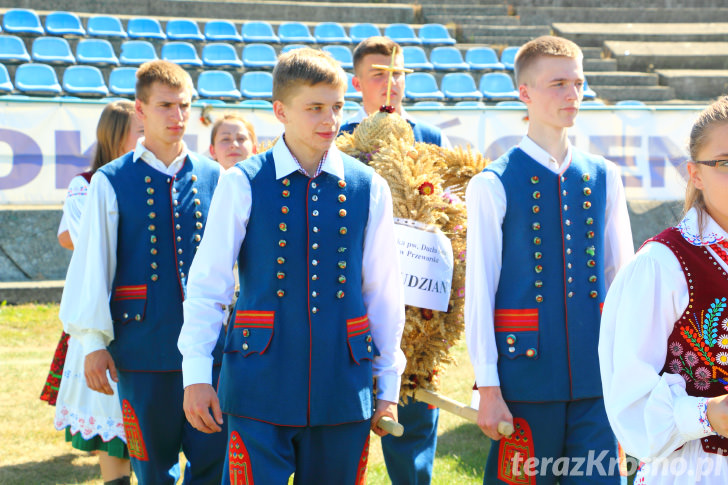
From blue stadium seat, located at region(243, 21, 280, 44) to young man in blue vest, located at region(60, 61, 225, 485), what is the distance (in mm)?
10918

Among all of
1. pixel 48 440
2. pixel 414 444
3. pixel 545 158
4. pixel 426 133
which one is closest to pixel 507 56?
pixel 426 133

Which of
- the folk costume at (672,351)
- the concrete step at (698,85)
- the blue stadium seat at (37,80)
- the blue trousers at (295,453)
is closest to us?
the folk costume at (672,351)

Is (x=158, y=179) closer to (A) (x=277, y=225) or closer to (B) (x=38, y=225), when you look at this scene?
(A) (x=277, y=225)

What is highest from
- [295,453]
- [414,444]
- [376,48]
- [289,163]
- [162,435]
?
[376,48]

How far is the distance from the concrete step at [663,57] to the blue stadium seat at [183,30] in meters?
7.46

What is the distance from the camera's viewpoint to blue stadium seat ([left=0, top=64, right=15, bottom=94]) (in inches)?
437

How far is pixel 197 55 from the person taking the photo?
13.5m

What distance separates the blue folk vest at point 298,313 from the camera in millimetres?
2602

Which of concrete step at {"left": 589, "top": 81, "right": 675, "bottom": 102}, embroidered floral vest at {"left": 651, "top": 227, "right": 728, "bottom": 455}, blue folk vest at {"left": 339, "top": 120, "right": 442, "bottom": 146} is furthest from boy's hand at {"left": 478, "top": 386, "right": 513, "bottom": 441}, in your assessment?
concrete step at {"left": 589, "top": 81, "right": 675, "bottom": 102}

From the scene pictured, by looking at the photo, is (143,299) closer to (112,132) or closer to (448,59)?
(112,132)

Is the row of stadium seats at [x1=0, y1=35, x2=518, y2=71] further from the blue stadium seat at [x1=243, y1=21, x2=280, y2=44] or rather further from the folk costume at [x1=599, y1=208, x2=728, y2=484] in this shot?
the folk costume at [x1=599, y1=208, x2=728, y2=484]

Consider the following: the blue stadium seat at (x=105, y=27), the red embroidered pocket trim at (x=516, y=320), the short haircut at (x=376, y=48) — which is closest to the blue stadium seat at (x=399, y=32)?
the blue stadium seat at (x=105, y=27)

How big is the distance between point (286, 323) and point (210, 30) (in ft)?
40.7

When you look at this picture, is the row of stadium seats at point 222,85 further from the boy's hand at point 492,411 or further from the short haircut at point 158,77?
the boy's hand at point 492,411
